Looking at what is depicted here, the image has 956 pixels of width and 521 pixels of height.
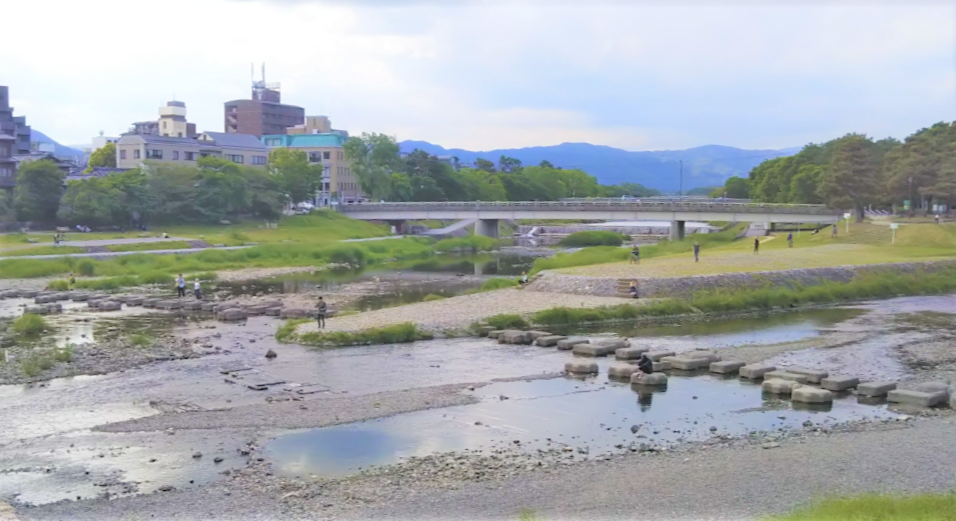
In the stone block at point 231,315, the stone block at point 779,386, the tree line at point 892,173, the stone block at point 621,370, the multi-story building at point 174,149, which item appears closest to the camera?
the stone block at point 779,386

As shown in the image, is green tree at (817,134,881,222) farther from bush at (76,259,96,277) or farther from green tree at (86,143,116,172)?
green tree at (86,143,116,172)

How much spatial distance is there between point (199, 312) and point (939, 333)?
3007 cm

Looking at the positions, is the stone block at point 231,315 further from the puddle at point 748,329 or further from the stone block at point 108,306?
the puddle at point 748,329

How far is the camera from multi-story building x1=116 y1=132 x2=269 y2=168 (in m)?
98.2

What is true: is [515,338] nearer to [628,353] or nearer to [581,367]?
[628,353]

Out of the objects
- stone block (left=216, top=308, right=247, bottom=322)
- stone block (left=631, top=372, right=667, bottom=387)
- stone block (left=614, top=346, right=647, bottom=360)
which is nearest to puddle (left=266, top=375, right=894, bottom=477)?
stone block (left=631, top=372, right=667, bottom=387)

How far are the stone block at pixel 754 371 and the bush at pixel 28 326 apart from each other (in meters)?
24.9

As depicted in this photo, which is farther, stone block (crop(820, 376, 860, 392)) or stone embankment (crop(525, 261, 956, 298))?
stone embankment (crop(525, 261, 956, 298))

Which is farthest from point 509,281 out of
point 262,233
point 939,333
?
point 262,233

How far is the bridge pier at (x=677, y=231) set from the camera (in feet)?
264

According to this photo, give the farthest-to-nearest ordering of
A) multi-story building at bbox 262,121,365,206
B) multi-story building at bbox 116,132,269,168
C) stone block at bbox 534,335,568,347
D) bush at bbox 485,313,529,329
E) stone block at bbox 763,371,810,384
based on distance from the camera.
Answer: multi-story building at bbox 262,121,365,206 < multi-story building at bbox 116,132,269,168 < bush at bbox 485,313,529,329 < stone block at bbox 534,335,568,347 < stone block at bbox 763,371,810,384

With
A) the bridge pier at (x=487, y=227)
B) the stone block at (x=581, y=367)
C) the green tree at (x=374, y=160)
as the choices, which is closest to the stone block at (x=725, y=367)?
the stone block at (x=581, y=367)

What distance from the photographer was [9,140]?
3004 inches

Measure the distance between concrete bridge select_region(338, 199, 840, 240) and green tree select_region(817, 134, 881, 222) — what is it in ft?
8.92
